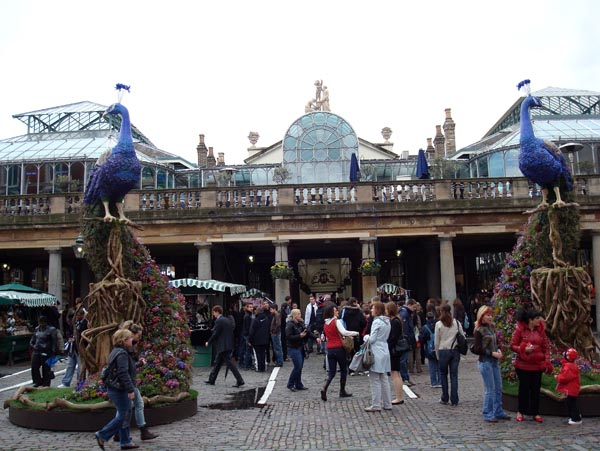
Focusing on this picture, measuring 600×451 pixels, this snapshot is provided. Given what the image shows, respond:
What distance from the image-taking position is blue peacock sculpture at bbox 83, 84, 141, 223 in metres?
10.3

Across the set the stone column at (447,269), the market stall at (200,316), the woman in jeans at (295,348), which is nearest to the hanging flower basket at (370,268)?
the stone column at (447,269)

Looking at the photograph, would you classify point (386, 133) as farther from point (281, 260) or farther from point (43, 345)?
point (43, 345)

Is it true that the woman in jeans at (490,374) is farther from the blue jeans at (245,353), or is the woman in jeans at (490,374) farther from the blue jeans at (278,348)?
the blue jeans at (245,353)

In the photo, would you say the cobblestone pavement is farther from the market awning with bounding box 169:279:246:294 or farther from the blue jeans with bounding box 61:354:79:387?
the market awning with bounding box 169:279:246:294

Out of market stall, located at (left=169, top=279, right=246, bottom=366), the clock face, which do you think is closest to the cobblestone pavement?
market stall, located at (left=169, top=279, right=246, bottom=366)

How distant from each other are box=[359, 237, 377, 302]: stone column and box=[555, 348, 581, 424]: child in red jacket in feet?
40.8

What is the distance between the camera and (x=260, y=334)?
15078 millimetres

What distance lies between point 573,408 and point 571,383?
0.39 metres

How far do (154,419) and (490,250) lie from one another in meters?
21.4

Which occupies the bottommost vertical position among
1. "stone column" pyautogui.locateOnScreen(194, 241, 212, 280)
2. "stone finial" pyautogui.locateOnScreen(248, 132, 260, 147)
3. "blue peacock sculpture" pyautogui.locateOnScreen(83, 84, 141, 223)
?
"stone column" pyautogui.locateOnScreen(194, 241, 212, 280)

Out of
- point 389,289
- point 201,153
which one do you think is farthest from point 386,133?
point 389,289

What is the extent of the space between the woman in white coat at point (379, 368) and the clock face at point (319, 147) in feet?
74.8

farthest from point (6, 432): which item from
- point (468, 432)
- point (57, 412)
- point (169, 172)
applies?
point (169, 172)

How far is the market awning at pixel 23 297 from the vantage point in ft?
59.4
